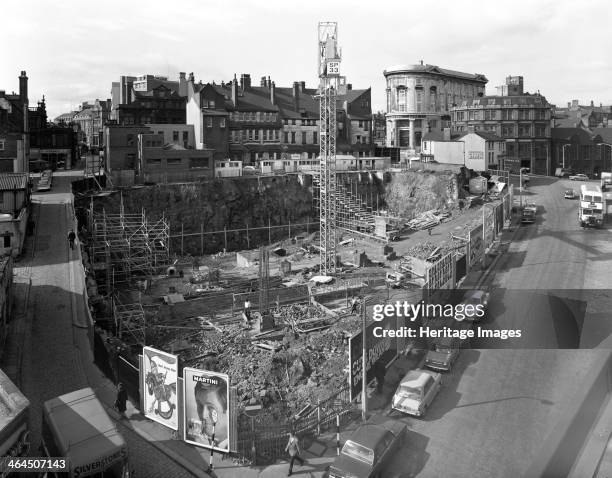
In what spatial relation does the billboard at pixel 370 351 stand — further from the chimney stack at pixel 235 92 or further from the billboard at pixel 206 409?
the chimney stack at pixel 235 92

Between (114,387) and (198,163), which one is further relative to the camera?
(198,163)

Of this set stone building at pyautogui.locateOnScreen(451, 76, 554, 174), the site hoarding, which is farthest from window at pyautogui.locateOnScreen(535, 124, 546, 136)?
the site hoarding

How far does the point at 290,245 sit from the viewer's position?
55.3m

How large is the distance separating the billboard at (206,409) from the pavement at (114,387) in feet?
2.05

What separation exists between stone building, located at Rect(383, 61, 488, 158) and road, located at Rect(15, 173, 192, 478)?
70626 mm

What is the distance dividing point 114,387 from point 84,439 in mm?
6653

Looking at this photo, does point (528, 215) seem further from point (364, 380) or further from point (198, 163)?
point (364, 380)

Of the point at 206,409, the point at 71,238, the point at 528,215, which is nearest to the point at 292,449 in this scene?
the point at 206,409

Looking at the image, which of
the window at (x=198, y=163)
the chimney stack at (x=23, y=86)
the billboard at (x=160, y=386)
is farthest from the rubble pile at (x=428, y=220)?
the chimney stack at (x=23, y=86)

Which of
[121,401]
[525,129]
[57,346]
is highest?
[525,129]

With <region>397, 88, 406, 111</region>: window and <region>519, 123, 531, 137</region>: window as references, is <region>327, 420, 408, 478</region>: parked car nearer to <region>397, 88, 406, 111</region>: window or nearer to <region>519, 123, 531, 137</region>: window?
<region>519, 123, 531, 137</region>: window

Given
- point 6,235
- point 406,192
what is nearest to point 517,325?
point 6,235

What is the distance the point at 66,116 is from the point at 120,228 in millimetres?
132577

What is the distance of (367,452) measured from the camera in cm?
1591
